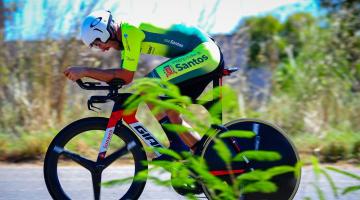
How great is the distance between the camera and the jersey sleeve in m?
4.95

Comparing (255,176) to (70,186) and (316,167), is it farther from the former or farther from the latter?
(70,186)

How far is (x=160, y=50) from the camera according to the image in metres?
5.25

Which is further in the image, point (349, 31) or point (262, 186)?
point (349, 31)

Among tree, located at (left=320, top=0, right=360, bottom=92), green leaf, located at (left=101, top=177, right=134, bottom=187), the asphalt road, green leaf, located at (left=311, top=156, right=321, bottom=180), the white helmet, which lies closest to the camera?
green leaf, located at (left=311, top=156, right=321, bottom=180)

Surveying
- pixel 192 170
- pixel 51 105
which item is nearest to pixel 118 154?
pixel 192 170

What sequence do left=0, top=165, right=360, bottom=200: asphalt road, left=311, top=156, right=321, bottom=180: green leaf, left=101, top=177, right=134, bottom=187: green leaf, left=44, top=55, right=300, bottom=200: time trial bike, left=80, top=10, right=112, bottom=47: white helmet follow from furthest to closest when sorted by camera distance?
left=0, top=165, right=360, bottom=200: asphalt road
left=44, top=55, right=300, bottom=200: time trial bike
left=80, top=10, right=112, bottom=47: white helmet
left=101, top=177, right=134, bottom=187: green leaf
left=311, top=156, right=321, bottom=180: green leaf

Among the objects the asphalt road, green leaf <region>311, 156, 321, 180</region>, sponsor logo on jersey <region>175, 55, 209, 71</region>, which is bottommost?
the asphalt road

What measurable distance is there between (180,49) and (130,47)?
48 centimetres

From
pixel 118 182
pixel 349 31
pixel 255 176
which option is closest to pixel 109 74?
pixel 118 182

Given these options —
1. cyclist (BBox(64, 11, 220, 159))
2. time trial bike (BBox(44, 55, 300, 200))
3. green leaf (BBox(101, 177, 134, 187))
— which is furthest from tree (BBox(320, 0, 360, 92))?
green leaf (BBox(101, 177, 134, 187))

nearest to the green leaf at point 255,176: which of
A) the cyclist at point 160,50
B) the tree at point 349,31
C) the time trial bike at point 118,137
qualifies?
the cyclist at point 160,50

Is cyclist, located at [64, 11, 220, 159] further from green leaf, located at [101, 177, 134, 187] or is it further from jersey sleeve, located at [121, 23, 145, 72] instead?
green leaf, located at [101, 177, 134, 187]

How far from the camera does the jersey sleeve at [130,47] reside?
495cm

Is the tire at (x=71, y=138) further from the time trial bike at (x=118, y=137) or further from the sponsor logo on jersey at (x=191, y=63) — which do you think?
the sponsor logo on jersey at (x=191, y=63)
